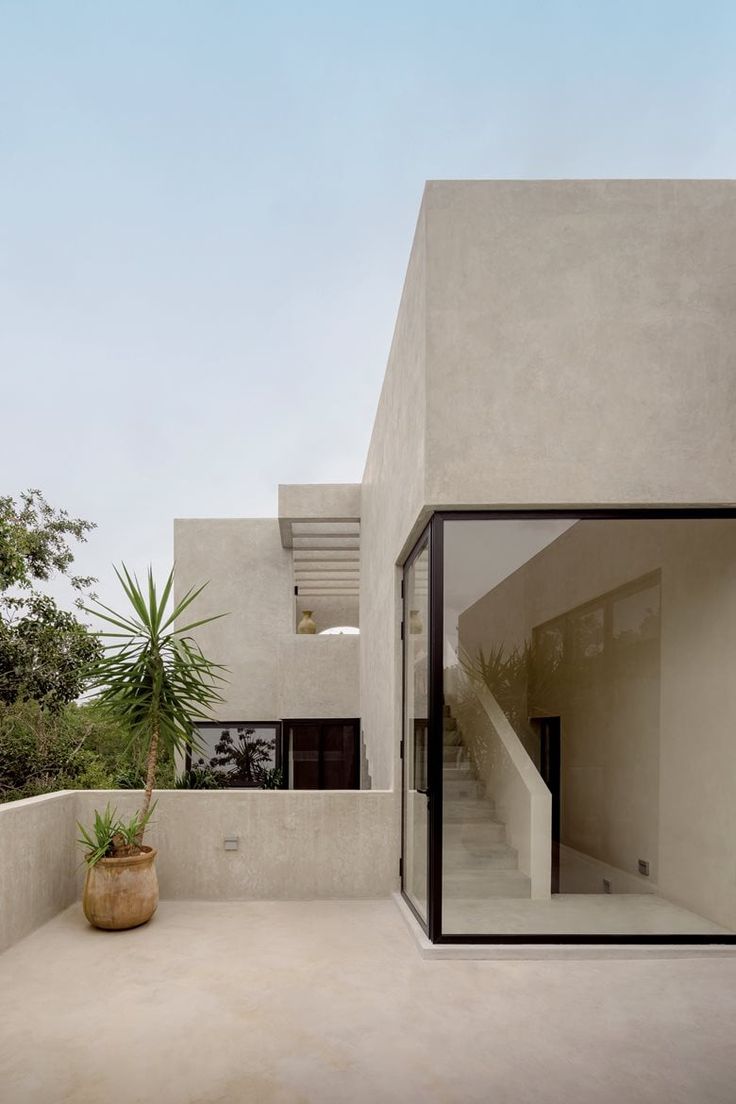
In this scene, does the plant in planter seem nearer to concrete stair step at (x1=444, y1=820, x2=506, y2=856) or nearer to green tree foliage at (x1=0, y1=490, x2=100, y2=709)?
concrete stair step at (x1=444, y1=820, x2=506, y2=856)

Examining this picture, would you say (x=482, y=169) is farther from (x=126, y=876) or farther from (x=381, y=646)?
(x=126, y=876)

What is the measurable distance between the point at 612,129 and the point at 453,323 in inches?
475

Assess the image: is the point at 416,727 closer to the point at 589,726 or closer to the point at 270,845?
the point at 589,726

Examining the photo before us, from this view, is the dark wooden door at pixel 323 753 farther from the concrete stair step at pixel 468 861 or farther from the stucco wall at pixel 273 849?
the concrete stair step at pixel 468 861

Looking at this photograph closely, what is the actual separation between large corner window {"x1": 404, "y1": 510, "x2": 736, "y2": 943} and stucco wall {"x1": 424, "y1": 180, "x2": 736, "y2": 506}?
0.31m

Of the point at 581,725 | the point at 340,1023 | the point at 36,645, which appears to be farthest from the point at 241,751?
Result: the point at 340,1023

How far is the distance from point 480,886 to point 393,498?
10.6 ft

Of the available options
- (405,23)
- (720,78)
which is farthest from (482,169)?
(405,23)

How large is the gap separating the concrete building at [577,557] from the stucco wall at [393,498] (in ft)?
0.50

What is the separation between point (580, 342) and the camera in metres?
4.68

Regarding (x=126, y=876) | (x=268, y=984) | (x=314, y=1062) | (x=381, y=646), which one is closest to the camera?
(x=314, y=1062)

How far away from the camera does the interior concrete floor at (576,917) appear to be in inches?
181

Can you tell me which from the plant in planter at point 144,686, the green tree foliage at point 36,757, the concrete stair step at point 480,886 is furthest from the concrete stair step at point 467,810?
the green tree foliage at point 36,757

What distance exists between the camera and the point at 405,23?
968 cm
